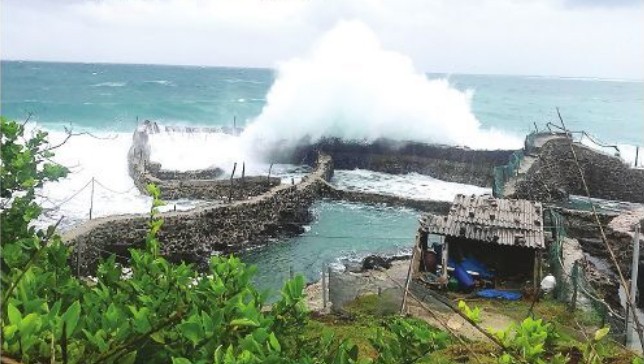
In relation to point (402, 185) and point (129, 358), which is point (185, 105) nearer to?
point (402, 185)

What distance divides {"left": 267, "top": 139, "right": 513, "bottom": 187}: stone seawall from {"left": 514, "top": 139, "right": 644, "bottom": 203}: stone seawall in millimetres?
2910

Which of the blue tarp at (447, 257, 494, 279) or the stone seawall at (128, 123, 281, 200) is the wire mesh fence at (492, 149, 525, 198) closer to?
the blue tarp at (447, 257, 494, 279)

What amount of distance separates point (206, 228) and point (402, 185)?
1191cm

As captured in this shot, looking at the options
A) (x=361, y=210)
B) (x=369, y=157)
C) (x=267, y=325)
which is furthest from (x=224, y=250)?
(x=267, y=325)

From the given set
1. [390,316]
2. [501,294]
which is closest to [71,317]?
[390,316]

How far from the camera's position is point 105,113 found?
183ft

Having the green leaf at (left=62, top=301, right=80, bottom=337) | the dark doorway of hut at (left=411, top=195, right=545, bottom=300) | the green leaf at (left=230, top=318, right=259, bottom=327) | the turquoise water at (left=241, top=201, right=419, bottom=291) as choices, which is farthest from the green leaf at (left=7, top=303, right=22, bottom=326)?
the turquoise water at (left=241, top=201, right=419, bottom=291)

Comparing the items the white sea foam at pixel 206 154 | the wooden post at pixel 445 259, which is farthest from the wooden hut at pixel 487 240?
the white sea foam at pixel 206 154

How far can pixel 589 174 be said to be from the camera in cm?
2522

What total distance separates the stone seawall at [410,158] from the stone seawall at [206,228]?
863 cm

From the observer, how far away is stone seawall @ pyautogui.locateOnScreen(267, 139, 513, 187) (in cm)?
2748

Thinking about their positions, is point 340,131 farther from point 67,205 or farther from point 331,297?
point 331,297

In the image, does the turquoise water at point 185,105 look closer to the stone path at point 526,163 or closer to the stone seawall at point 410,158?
the stone seawall at point 410,158

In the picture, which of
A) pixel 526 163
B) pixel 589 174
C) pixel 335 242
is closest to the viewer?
pixel 335 242
